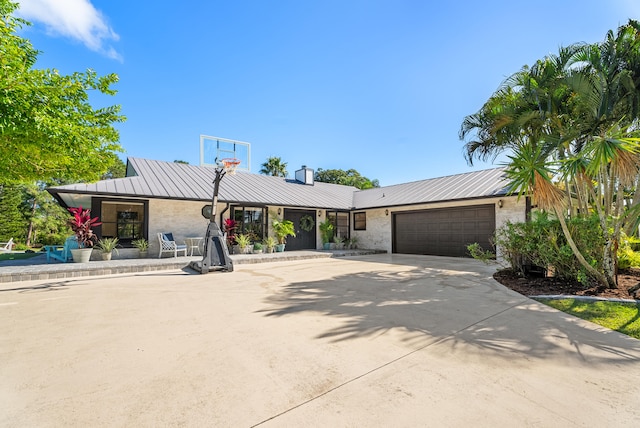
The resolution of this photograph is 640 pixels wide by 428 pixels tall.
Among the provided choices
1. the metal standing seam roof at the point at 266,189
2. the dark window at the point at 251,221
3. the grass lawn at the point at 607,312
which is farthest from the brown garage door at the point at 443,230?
the grass lawn at the point at 607,312

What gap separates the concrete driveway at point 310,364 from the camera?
6.37ft

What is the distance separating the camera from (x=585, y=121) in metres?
6.30

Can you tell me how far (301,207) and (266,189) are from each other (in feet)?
7.24

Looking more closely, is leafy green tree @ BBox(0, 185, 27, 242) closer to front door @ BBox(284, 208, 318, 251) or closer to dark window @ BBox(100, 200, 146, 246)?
dark window @ BBox(100, 200, 146, 246)

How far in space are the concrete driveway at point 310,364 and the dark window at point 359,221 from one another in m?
10.8

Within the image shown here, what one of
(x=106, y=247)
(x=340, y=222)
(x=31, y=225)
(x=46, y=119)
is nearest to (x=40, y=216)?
(x=31, y=225)

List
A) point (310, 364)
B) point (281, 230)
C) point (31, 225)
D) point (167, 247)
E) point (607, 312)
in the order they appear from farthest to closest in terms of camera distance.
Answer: point (31, 225) → point (281, 230) → point (167, 247) → point (607, 312) → point (310, 364)

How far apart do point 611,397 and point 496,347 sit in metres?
0.96

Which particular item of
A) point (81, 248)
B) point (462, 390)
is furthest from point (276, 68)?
point (462, 390)

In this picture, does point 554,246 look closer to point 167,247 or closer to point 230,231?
point 230,231

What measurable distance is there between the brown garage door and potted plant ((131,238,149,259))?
11026 millimetres

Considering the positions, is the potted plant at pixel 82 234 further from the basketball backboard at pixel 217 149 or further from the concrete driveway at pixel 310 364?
the basketball backboard at pixel 217 149

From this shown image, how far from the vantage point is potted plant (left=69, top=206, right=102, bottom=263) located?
902cm

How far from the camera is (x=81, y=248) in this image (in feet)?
30.2
